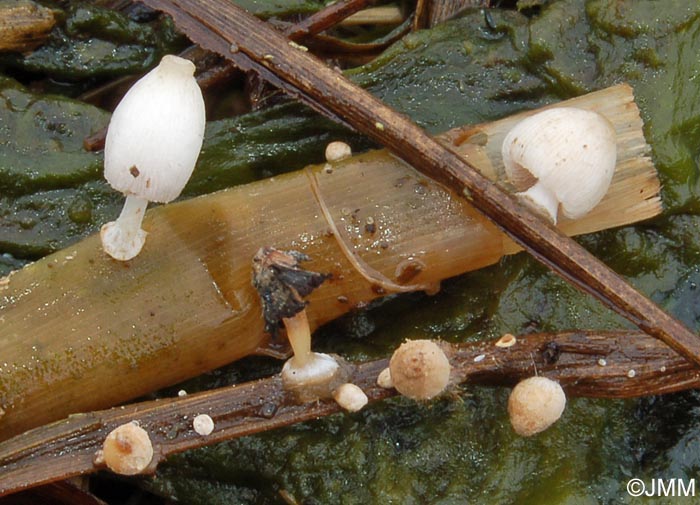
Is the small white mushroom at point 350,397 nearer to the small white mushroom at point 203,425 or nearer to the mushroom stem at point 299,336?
the mushroom stem at point 299,336

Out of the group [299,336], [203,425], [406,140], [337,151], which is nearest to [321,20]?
[337,151]

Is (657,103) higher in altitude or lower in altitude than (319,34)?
lower

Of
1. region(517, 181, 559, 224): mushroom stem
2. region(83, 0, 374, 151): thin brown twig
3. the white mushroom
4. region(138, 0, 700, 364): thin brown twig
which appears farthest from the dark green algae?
the white mushroom

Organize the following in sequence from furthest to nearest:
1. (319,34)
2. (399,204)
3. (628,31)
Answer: (319,34)
(628,31)
(399,204)

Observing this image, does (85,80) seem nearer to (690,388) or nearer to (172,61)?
(172,61)

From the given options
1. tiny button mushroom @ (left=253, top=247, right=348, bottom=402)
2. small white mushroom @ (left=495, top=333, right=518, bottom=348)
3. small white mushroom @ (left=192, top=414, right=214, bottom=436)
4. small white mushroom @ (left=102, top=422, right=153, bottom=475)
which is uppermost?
small white mushroom @ (left=495, top=333, right=518, bottom=348)

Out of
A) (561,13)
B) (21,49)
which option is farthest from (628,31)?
(21,49)

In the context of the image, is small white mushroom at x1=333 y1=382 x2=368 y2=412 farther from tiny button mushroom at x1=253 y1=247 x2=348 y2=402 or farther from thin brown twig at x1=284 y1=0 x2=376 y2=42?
thin brown twig at x1=284 y1=0 x2=376 y2=42

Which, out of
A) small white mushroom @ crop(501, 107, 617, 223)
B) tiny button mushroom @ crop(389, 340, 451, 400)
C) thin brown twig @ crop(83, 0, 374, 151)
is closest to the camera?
tiny button mushroom @ crop(389, 340, 451, 400)

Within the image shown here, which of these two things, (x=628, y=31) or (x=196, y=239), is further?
(x=628, y=31)
